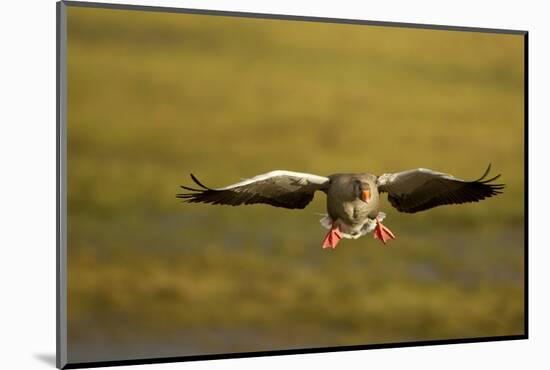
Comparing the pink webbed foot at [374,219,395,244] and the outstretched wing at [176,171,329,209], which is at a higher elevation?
the outstretched wing at [176,171,329,209]

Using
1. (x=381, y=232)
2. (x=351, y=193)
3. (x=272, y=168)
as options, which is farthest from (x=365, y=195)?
(x=272, y=168)

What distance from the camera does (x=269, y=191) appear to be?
5.12 metres

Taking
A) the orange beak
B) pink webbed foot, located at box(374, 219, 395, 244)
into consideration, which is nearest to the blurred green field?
pink webbed foot, located at box(374, 219, 395, 244)

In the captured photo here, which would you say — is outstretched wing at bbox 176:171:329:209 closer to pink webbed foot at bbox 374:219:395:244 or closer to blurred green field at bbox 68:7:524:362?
blurred green field at bbox 68:7:524:362

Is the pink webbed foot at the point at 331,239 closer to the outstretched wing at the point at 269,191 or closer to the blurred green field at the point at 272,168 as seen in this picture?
the blurred green field at the point at 272,168

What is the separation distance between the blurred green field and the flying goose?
0.16ft

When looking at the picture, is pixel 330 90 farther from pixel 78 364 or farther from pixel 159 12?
pixel 78 364

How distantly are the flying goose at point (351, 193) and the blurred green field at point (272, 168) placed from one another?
5cm

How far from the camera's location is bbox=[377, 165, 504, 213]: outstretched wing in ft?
17.5

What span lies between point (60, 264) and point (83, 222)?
0.72 feet

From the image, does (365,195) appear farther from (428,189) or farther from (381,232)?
(428,189)

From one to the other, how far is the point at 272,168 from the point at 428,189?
2.86ft

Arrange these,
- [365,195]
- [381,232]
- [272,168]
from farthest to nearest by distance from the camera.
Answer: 1. [381,232]
2. [365,195]
3. [272,168]

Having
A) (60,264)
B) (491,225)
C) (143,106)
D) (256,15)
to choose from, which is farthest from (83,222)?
(491,225)
